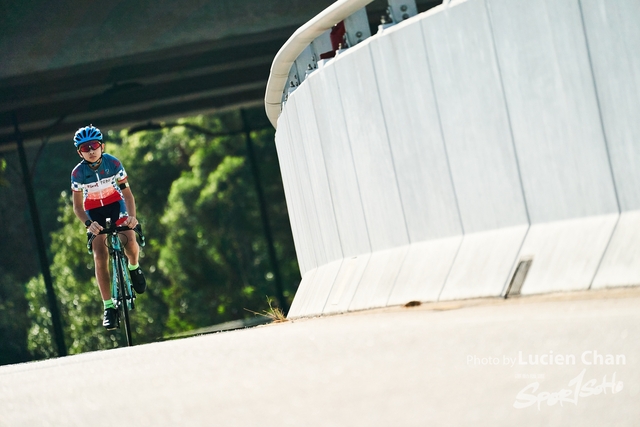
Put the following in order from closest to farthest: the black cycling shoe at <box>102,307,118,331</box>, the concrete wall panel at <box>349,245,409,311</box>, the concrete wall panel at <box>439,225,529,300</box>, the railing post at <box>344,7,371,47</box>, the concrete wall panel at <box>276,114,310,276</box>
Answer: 1. the concrete wall panel at <box>439,225,529,300</box>
2. the concrete wall panel at <box>349,245,409,311</box>
3. the railing post at <box>344,7,371,47</box>
4. the black cycling shoe at <box>102,307,118,331</box>
5. the concrete wall panel at <box>276,114,310,276</box>

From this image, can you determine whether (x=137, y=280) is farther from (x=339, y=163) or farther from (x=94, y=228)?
(x=339, y=163)

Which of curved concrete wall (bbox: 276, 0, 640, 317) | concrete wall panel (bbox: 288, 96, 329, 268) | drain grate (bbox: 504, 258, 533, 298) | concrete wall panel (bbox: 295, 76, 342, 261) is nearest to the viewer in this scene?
curved concrete wall (bbox: 276, 0, 640, 317)

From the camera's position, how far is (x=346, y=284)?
1011 centimetres

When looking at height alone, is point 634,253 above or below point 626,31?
below


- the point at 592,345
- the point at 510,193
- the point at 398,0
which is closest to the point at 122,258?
the point at 398,0

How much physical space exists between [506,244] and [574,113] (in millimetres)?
968

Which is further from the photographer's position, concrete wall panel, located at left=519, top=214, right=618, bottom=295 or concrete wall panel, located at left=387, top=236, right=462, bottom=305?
concrete wall panel, located at left=387, top=236, right=462, bottom=305

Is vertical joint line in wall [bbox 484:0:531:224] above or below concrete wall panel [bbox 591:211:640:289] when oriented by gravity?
above

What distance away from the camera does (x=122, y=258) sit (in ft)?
45.0

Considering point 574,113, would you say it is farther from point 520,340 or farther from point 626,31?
point 520,340

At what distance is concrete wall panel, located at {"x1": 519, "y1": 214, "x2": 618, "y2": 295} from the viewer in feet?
21.5

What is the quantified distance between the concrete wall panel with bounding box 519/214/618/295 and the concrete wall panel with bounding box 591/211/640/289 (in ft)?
0.19

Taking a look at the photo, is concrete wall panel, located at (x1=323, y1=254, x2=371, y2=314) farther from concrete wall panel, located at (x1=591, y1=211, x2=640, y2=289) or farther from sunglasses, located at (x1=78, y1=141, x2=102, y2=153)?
sunglasses, located at (x1=78, y1=141, x2=102, y2=153)

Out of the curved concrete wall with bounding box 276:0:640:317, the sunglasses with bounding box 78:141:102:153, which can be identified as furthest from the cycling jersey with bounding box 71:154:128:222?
the curved concrete wall with bounding box 276:0:640:317
